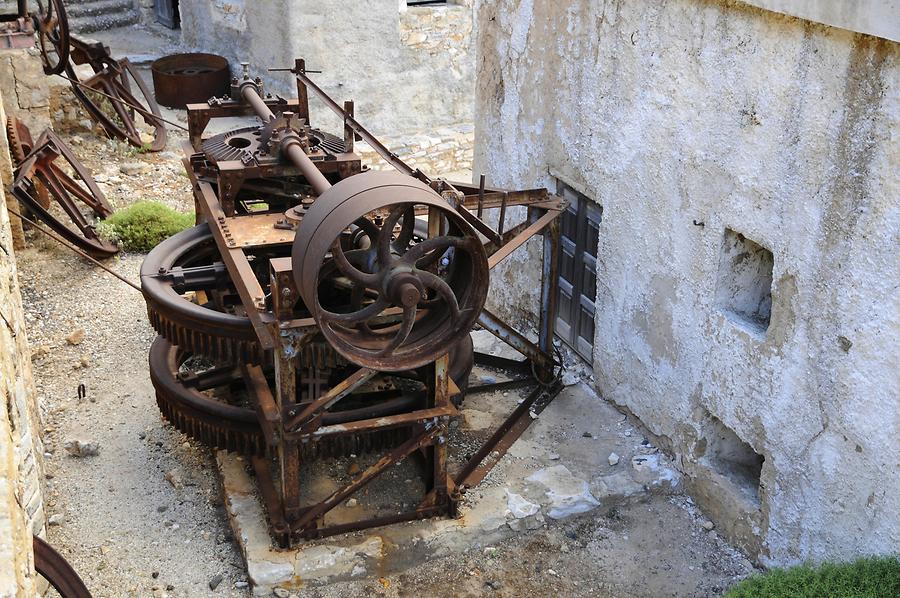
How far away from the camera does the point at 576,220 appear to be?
673 cm

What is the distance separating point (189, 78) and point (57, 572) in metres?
8.73

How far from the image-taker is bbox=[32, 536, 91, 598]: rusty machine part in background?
171 inches

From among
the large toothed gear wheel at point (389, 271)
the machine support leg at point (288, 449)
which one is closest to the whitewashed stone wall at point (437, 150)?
the large toothed gear wheel at point (389, 271)

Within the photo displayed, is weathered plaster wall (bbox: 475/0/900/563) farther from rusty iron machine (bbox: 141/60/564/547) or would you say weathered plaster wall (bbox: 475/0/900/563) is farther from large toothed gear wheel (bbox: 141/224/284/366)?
large toothed gear wheel (bbox: 141/224/284/366)

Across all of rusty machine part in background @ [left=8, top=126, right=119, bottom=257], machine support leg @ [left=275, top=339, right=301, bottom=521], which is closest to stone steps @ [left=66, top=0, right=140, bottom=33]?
rusty machine part in background @ [left=8, top=126, right=119, bottom=257]

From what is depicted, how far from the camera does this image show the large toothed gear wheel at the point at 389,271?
14.2ft

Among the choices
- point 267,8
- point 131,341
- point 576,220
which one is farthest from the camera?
point 267,8

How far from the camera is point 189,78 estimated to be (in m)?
12.1

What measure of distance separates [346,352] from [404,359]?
1.08ft

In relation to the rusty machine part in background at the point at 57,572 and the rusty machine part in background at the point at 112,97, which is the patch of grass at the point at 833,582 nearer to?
the rusty machine part in background at the point at 57,572

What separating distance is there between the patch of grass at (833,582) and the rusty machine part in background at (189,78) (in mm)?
9499

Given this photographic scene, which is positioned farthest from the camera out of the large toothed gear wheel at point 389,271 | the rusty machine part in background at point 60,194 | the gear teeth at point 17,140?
the gear teeth at point 17,140

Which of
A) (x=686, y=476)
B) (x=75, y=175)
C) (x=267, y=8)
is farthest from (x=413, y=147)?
(x=686, y=476)

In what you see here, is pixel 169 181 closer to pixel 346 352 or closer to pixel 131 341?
pixel 131 341
